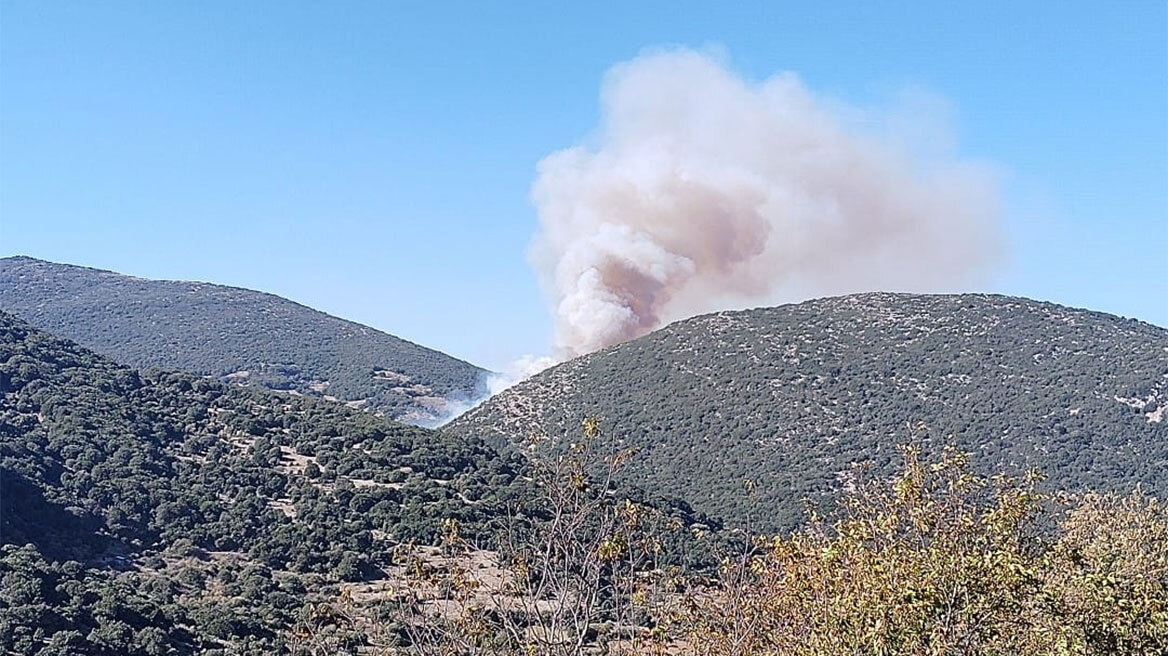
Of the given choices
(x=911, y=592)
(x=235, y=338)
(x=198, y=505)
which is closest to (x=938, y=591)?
(x=911, y=592)

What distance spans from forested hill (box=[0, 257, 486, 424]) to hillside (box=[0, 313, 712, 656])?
38.2m

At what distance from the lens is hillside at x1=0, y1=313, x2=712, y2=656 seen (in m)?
19.3

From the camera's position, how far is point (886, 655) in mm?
7387

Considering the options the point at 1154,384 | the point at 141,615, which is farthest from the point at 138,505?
the point at 1154,384

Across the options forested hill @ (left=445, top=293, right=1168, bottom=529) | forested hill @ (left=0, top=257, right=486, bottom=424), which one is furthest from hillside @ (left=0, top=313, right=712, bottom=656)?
forested hill @ (left=0, top=257, right=486, bottom=424)

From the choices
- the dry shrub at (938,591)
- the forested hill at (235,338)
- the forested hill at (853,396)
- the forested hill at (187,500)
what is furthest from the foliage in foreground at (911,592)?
the forested hill at (235,338)

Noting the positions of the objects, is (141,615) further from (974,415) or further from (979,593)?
(974,415)

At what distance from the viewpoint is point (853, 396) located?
56.4 meters

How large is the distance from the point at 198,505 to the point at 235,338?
68.3 meters

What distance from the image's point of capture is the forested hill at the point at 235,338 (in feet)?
268

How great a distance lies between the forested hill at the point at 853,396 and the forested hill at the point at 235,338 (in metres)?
22.1

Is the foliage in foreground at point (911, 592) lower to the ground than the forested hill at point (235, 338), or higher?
lower

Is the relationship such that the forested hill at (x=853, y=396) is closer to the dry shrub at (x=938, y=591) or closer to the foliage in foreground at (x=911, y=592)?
the foliage in foreground at (x=911, y=592)

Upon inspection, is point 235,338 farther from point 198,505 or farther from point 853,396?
point 198,505
